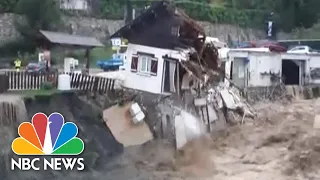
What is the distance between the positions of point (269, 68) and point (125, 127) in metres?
16.3

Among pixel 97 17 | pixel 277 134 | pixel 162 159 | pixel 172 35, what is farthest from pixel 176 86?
pixel 97 17

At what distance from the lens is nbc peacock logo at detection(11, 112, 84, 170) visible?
34.9 ft

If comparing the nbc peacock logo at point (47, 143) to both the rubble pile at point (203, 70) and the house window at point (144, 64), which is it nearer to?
the house window at point (144, 64)

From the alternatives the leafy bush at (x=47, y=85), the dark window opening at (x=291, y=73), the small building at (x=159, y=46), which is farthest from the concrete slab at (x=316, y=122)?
the leafy bush at (x=47, y=85)

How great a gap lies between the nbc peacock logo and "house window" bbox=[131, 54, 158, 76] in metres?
8.87

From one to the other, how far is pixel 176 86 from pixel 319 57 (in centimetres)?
1657

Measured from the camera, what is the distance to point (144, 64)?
20406 millimetres

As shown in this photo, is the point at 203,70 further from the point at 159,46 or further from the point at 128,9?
the point at 128,9

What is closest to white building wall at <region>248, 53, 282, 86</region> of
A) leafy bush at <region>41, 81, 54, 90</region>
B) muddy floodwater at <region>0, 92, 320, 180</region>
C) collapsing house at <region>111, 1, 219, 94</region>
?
muddy floodwater at <region>0, 92, 320, 180</region>

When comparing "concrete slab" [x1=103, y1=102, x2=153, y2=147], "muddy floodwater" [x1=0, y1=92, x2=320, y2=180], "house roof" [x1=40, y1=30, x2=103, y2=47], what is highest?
"house roof" [x1=40, y1=30, x2=103, y2=47]

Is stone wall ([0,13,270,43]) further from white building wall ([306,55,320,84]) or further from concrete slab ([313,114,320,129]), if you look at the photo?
concrete slab ([313,114,320,129])

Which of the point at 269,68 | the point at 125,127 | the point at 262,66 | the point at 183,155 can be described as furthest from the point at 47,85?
the point at 269,68

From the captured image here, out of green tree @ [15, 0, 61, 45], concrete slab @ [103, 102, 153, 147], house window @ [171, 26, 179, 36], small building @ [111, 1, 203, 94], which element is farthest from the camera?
green tree @ [15, 0, 61, 45]

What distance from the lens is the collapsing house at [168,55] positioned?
19719 mm
